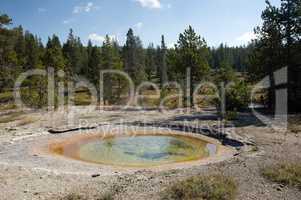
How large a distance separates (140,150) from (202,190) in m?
10.2

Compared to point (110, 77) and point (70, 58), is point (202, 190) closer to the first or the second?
point (110, 77)

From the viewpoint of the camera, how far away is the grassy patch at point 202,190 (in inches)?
406

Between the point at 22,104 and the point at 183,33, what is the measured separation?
2381cm

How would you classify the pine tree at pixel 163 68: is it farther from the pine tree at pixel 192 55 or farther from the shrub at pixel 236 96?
the shrub at pixel 236 96

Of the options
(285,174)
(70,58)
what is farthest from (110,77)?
(285,174)

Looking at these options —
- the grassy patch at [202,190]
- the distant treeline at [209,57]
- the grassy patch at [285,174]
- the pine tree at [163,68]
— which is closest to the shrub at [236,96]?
the distant treeline at [209,57]

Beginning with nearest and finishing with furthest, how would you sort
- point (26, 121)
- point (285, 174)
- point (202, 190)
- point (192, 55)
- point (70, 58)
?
point (202, 190), point (285, 174), point (26, 121), point (192, 55), point (70, 58)

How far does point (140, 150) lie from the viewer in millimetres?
20625

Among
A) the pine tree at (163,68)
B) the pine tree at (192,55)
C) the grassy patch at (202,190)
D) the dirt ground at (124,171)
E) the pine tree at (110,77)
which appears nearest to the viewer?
the grassy patch at (202,190)

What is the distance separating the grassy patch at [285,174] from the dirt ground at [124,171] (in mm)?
345

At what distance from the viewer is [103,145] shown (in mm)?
22094

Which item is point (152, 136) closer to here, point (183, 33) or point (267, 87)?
point (267, 87)

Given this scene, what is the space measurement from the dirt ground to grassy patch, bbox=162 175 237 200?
40 centimetres

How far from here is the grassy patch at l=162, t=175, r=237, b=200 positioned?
10.3 metres
